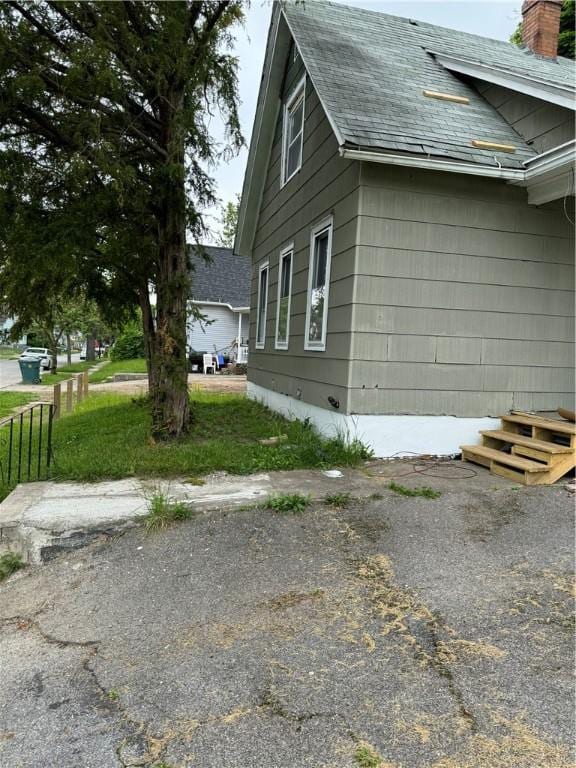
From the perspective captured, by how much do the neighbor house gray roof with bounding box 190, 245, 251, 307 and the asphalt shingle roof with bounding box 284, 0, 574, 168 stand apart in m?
14.8

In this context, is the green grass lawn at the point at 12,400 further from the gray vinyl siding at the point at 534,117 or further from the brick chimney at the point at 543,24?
the brick chimney at the point at 543,24

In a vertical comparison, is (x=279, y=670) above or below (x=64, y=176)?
below

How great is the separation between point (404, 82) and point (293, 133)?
258 centimetres

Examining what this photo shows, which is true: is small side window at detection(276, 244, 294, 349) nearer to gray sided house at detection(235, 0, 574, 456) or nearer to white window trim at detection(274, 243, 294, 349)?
white window trim at detection(274, 243, 294, 349)

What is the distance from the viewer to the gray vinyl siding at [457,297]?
556cm

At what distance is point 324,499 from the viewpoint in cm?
423

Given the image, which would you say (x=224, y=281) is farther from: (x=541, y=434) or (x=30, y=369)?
(x=541, y=434)

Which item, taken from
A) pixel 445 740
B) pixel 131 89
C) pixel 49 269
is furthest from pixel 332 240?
pixel 445 740

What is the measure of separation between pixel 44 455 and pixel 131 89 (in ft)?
14.3

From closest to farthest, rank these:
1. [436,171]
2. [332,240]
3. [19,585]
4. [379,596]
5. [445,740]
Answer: [445,740]
[379,596]
[19,585]
[436,171]
[332,240]

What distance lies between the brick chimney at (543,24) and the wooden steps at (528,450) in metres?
7.12

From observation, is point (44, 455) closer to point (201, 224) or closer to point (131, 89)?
point (201, 224)

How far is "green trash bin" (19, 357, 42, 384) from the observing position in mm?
16859

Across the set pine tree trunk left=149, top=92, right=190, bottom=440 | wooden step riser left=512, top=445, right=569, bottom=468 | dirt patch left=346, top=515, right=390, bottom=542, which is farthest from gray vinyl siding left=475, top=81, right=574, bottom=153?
dirt patch left=346, top=515, right=390, bottom=542
